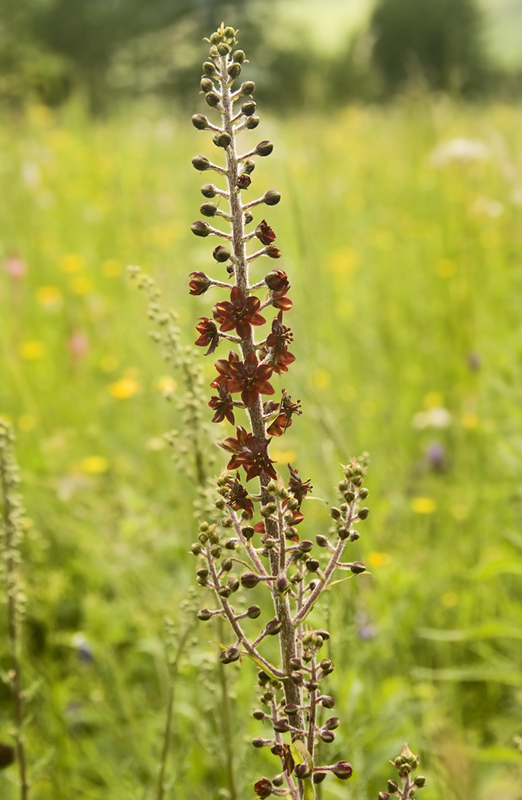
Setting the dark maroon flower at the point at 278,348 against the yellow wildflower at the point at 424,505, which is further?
the yellow wildflower at the point at 424,505

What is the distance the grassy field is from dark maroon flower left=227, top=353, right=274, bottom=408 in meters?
0.49

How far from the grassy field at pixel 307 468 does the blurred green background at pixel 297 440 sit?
0.7 inches

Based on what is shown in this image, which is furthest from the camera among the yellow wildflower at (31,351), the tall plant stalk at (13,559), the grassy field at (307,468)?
the yellow wildflower at (31,351)

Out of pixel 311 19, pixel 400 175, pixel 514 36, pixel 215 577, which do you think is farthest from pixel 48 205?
pixel 514 36

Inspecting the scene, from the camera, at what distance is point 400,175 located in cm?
778

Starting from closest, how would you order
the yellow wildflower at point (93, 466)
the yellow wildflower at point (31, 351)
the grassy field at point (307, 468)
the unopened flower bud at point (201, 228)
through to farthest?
the unopened flower bud at point (201, 228)
the grassy field at point (307, 468)
the yellow wildflower at point (93, 466)
the yellow wildflower at point (31, 351)

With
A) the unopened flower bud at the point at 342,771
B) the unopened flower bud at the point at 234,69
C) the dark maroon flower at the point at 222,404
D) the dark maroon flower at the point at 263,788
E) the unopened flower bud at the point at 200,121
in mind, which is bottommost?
the dark maroon flower at the point at 263,788

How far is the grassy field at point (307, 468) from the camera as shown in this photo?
215 centimetres

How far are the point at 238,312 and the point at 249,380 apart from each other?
10 cm

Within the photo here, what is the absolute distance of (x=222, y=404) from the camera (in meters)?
1.05

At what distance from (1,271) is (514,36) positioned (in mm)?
19194

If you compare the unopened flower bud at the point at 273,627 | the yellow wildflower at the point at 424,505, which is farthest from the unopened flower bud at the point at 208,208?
the yellow wildflower at the point at 424,505

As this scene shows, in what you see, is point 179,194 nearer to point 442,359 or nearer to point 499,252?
point 499,252

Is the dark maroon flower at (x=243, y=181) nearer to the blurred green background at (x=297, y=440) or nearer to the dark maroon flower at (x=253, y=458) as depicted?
the dark maroon flower at (x=253, y=458)
